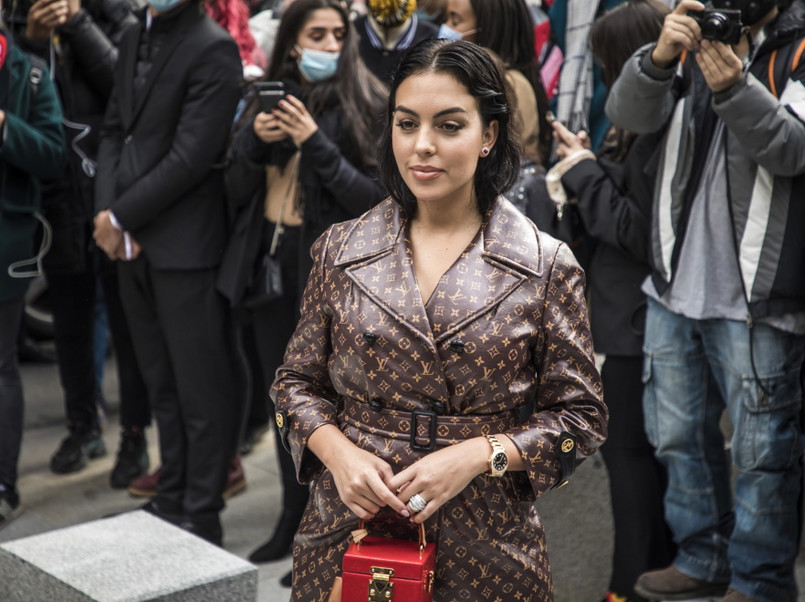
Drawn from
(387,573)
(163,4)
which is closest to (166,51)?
(163,4)

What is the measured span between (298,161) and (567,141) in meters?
1.05

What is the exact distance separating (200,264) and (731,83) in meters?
2.22

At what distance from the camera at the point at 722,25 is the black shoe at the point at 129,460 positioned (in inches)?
136

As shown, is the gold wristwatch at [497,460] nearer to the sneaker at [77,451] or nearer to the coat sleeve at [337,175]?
the coat sleeve at [337,175]

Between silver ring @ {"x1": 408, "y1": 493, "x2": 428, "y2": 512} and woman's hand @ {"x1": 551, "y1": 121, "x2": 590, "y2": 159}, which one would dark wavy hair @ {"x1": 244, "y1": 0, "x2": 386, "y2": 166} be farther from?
silver ring @ {"x1": 408, "y1": 493, "x2": 428, "y2": 512}

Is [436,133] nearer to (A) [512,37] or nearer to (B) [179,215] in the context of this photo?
(A) [512,37]

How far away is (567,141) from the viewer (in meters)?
4.09

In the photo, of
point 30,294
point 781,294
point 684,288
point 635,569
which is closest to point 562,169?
point 684,288

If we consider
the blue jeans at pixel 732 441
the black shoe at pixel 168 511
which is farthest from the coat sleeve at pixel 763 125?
the black shoe at pixel 168 511

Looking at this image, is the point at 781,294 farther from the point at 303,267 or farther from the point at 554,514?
the point at 303,267

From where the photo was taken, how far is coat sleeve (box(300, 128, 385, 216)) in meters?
4.12

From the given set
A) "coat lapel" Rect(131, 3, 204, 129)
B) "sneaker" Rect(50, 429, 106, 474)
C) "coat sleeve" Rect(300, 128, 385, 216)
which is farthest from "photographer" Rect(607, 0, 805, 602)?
"sneaker" Rect(50, 429, 106, 474)

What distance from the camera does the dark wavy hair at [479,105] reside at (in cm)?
231

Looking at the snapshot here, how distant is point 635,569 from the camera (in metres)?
4.01
